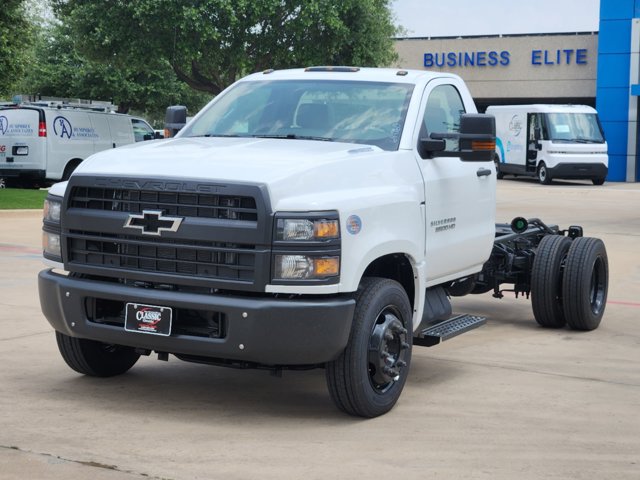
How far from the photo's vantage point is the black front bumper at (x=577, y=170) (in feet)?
115

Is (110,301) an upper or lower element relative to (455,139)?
lower

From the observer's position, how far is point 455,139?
7336mm

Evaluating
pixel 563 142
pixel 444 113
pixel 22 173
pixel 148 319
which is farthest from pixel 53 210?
pixel 563 142

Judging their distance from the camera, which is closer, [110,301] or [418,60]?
[110,301]

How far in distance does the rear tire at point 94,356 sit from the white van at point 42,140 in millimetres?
18976

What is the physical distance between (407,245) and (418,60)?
45820mm

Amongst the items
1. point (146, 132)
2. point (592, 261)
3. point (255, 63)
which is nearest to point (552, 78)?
point (255, 63)

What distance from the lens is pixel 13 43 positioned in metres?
26.0

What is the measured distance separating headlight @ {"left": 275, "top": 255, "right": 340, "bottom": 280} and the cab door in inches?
51.9

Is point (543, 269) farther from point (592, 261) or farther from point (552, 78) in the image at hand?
point (552, 78)

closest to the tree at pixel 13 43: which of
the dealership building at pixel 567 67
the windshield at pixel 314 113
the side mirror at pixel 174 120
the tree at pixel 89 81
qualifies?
the side mirror at pixel 174 120

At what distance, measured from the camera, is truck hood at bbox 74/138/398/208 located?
19.3 feet

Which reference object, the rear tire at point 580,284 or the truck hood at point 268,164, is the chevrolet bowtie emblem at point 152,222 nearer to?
the truck hood at point 268,164

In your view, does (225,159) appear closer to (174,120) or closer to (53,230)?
(53,230)
